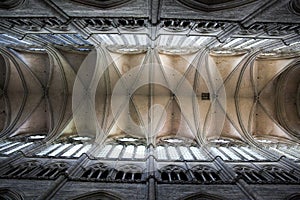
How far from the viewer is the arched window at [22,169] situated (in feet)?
37.5

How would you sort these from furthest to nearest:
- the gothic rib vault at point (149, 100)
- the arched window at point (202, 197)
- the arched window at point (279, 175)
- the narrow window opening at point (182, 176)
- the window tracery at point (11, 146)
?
the window tracery at point (11, 146)
the narrow window opening at point (182, 176)
the arched window at point (279, 175)
the gothic rib vault at point (149, 100)
the arched window at point (202, 197)

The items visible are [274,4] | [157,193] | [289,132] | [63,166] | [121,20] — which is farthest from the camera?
[289,132]

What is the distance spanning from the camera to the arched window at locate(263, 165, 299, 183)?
11262 millimetres

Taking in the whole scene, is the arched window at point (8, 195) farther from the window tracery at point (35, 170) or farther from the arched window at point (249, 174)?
the arched window at point (249, 174)

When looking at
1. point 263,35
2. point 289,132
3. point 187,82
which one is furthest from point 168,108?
point 263,35

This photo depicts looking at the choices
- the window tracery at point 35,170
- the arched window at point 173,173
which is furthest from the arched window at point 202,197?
the window tracery at point 35,170

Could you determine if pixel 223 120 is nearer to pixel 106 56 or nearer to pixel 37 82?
pixel 106 56

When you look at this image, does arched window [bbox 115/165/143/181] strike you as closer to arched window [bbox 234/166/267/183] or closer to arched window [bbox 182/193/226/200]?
arched window [bbox 182/193/226/200]

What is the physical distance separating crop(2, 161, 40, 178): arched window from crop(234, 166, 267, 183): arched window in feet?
28.2

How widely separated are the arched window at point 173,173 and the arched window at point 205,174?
503mm

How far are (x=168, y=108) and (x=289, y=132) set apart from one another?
Answer: 8306 millimetres

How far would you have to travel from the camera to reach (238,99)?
68.6ft

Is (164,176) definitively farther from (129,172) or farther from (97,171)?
(97,171)

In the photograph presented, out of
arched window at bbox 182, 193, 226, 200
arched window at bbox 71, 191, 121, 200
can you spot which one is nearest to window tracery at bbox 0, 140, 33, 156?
arched window at bbox 71, 191, 121, 200
